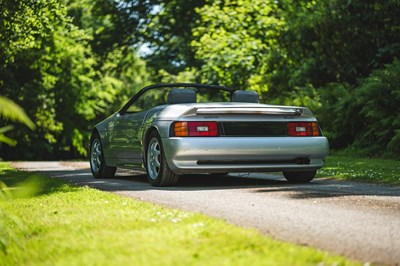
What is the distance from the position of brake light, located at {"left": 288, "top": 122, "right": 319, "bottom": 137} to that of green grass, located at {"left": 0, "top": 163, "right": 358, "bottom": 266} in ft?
12.2

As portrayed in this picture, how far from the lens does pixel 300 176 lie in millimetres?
10352

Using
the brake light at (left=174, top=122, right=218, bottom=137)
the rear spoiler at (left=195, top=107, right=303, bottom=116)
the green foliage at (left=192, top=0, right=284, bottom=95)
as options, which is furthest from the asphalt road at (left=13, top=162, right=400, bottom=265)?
the green foliage at (left=192, top=0, right=284, bottom=95)

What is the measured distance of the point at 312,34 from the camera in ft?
72.6

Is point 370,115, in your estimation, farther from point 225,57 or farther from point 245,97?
point 225,57

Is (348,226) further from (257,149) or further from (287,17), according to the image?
(287,17)

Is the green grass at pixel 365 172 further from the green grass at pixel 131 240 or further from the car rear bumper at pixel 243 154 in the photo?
the green grass at pixel 131 240

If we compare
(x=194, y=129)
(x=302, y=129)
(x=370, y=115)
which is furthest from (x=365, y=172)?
(x=370, y=115)

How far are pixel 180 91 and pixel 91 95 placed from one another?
105 ft

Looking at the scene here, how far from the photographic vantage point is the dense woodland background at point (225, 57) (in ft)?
55.4

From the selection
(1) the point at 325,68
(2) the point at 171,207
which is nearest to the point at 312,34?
(1) the point at 325,68

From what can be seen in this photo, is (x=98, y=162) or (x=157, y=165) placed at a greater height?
(x=157, y=165)

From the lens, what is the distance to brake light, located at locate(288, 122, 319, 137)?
32.0 ft

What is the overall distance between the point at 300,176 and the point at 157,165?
2.18 m

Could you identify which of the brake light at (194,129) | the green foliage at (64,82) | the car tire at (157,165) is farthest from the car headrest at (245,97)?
the green foliage at (64,82)
